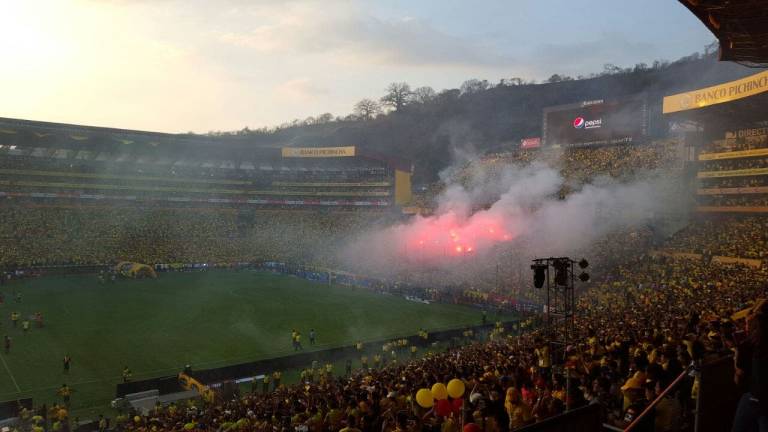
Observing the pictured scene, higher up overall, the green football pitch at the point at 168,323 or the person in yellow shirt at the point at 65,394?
the person in yellow shirt at the point at 65,394

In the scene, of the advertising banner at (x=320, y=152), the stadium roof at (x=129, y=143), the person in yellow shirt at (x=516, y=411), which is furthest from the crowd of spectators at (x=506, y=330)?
the advertising banner at (x=320, y=152)

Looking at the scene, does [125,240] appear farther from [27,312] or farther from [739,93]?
[739,93]

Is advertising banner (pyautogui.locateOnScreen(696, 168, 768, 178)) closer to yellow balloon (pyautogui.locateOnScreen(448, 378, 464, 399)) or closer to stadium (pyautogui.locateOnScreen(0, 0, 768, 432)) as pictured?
stadium (pyautogui.locateOnScreen(0, 0, 768, 432))

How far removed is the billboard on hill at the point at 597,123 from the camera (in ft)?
170

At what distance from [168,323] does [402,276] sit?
747 inches

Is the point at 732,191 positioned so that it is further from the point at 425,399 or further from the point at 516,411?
the point at 516,411

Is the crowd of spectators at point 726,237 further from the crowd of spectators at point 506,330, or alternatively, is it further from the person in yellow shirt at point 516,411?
the person in yellow shirt at point 516,411

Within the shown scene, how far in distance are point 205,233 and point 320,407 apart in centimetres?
4936

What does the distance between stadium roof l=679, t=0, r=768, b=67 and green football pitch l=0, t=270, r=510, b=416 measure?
18.4m

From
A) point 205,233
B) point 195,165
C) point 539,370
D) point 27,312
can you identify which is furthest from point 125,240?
point 539,370

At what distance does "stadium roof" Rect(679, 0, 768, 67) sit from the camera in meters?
12.0

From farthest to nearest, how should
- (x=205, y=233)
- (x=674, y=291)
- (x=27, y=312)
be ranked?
1. (x=205, y=233)
2. (x=27, y=312)
3. (x=674, y=291)

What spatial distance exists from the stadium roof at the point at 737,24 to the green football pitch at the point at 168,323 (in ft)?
60.3

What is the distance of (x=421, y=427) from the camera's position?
7.09m
